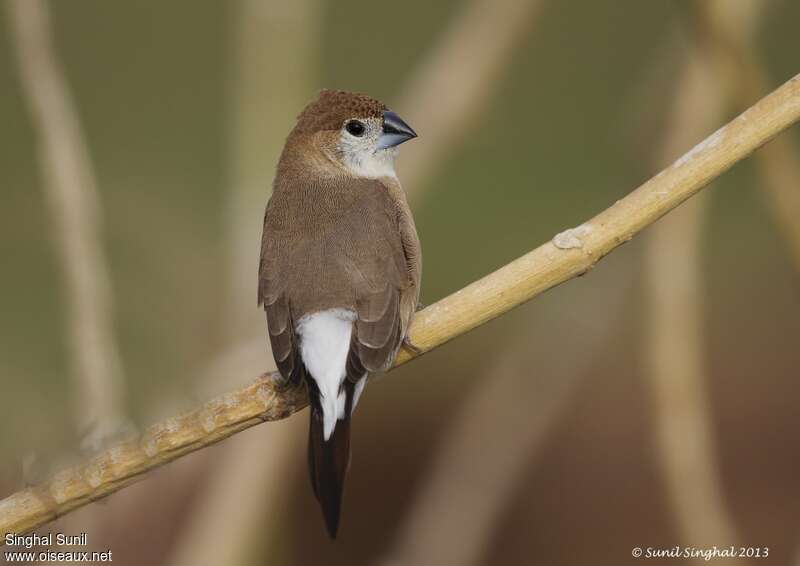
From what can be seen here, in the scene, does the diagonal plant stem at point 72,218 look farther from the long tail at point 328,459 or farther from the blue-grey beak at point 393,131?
the blue-grey beak at point 393,131

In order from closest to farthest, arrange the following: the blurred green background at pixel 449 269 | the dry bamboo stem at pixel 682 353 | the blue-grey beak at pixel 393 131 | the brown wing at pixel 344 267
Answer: the brown wing at pixel 344 267
the dry bamboo stem at pixel 682 353
the blue-grey beak at pixel 393 131
the blurred green background at pixel 449 269

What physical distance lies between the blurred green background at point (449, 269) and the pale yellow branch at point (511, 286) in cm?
12

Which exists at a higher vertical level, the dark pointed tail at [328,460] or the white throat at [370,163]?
the white throat at [370,163]

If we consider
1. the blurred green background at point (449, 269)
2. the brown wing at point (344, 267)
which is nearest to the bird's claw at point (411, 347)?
the brown wing at point (344, 267)

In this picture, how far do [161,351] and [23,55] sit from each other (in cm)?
152

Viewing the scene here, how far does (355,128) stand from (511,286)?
4.25 feet

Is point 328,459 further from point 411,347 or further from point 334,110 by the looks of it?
point 334,110

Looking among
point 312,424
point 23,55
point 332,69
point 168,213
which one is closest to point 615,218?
point 312,424

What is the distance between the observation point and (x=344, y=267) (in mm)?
2904

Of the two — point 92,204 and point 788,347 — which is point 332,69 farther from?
point 92,204

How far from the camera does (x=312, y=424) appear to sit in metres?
2.52

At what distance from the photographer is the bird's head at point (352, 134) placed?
11.0 feet

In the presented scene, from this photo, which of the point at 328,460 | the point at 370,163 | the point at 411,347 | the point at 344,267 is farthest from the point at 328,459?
the point at 370,163

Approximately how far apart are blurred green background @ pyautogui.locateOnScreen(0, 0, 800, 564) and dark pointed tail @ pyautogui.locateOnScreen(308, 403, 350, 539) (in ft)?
1.04
